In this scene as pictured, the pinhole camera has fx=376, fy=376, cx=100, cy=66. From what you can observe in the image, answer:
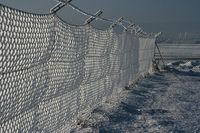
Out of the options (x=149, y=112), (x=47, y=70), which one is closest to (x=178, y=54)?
(x=149, y=112)

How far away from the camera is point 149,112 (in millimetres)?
8039

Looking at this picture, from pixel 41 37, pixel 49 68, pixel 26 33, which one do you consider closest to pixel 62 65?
pixel 49 68

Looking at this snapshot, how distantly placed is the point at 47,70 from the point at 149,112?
4.15 m

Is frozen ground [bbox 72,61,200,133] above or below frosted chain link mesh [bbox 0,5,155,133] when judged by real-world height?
below

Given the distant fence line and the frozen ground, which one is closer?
the frozen ground

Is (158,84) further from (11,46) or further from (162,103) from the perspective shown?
(11,46)

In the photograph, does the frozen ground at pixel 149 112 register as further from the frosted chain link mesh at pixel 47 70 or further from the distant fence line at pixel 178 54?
the distant fence line at pixel 178 54

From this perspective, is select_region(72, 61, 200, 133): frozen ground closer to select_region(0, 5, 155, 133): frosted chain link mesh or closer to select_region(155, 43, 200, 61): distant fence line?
select_region(0, 5, 155, 133): frosted chain link mesh

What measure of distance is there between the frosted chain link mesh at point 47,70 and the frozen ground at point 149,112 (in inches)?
15.1

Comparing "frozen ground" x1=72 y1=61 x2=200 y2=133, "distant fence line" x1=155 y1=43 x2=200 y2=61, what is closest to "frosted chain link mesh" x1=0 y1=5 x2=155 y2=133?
"frozen ground" x1=72 y1=61 x2=200 y2=133

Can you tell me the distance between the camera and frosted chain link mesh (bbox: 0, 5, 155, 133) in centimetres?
326

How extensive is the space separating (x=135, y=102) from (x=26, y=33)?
6051mm

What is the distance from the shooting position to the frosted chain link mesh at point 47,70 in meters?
3.26

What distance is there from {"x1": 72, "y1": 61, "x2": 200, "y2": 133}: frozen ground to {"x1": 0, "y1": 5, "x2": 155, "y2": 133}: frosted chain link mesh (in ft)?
1.25
